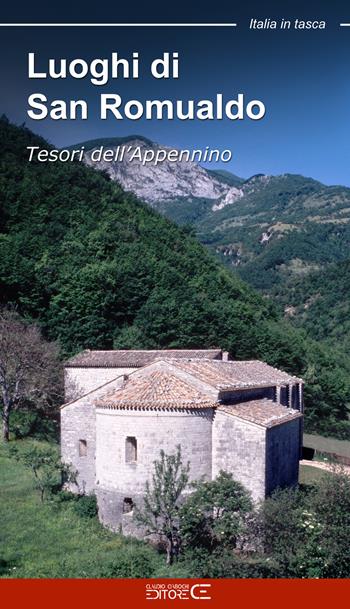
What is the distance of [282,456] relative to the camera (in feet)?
65.8

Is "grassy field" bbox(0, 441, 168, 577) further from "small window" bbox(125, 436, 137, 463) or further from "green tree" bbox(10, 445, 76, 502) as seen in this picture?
"small window" bbox(125, 436, 137, 463)

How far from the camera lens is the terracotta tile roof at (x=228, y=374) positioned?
20.3 metres

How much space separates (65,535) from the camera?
18047 mm

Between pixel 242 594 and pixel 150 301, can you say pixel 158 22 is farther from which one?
pixel 150 301

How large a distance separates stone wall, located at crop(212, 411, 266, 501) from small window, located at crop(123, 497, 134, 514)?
8.05 feet

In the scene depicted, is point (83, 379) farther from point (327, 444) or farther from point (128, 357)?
point (327, 444)

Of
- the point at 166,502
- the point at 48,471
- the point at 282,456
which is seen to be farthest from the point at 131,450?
the point at 48,471

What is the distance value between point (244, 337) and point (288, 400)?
18162mm

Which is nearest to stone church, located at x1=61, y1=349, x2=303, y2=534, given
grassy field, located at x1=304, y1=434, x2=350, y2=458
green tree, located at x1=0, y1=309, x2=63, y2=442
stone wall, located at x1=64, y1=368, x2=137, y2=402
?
stone wall, located at x1=64, y1=368, x2=137, y2=402

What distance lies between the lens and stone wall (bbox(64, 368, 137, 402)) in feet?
99.4

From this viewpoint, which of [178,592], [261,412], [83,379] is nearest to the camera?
[178,592]

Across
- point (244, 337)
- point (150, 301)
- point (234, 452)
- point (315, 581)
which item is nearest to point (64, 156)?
point (234, 452)

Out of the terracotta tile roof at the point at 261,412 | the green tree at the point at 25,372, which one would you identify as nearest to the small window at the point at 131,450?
the terracotta tile roof at the point at 261,412

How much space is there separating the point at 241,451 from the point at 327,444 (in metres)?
22.6
